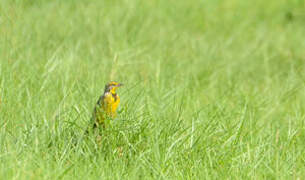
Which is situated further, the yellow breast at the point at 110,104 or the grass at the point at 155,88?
the yellow breast at the point at 110,104

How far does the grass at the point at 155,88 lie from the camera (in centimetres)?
328

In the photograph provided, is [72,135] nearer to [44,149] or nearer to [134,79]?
[44,149]

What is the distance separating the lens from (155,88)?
463cm

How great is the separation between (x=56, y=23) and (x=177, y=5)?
2.07 metres

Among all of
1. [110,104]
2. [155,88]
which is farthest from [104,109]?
[155,88]

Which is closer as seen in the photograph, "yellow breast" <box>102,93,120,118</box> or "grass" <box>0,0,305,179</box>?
"grass" <box>0,0,305,179</box>

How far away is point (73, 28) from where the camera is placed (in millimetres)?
6074

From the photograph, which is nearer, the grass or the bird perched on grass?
the grass

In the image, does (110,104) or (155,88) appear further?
(155,88)

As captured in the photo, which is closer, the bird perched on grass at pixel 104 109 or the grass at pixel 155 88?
the grass at pixel 155 88

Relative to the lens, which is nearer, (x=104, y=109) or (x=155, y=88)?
(x=104, y=109)

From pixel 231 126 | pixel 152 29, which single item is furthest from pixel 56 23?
pixel 231 126

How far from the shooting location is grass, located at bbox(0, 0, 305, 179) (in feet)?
10.8

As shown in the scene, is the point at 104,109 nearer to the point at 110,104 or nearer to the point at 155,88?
the point at 110,104
